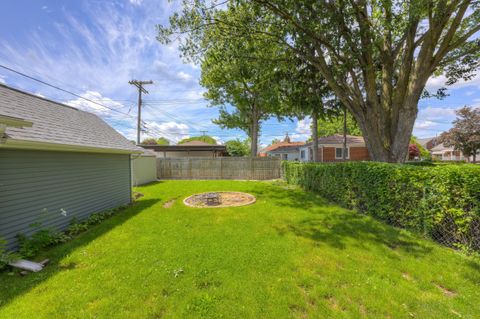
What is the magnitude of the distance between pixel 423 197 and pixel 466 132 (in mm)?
22675

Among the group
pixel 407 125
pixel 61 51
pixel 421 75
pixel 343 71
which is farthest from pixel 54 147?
pixel 421 75

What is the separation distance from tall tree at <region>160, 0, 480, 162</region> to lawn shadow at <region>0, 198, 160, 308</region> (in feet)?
22.0

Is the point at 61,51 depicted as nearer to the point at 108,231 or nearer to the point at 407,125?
the point at 108,231

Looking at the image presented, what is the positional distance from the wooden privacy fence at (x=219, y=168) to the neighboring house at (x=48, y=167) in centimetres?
872

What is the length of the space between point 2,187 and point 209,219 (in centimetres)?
448

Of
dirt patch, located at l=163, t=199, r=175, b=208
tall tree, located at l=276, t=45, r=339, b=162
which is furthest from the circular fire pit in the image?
tall tree, located at l=276, t=45, r=339, b=162

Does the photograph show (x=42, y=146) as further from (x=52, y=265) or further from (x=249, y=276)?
(x=249, y=276)

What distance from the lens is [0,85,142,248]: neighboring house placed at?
4.08m

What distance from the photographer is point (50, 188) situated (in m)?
4.97

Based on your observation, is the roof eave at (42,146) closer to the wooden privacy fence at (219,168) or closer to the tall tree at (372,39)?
the tall tree at (372,39)

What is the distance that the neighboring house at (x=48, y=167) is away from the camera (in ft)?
13.4

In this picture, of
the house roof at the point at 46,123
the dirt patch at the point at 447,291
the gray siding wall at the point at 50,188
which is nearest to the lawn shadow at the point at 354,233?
the dirt patch at the point at 447,291

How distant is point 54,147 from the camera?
193 inches

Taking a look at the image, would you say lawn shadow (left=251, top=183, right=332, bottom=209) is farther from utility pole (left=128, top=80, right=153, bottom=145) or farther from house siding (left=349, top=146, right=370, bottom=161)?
house siding (left=349, top=146, right=370, bottom=161)
